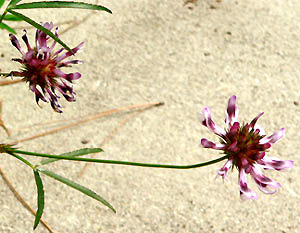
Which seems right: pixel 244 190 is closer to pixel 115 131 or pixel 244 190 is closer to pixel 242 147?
pixel 242 147

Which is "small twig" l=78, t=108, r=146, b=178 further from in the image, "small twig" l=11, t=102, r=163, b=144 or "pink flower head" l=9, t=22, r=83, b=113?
"pink flower head" l=9, t=22, r=83, b=113

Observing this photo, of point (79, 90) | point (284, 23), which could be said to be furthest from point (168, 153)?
point (284, 23)

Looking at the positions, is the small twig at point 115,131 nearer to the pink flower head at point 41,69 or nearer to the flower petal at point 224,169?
the pink flower head at point 41,69

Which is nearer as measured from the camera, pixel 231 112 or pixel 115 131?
pixel 231 112

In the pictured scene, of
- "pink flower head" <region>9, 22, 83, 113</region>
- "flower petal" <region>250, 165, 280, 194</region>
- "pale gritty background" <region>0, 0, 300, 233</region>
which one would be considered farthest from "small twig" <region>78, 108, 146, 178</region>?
"flower petal" <region>250, 165, 280, 194</region>

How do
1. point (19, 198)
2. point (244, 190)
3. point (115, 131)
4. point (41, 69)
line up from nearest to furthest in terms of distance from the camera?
point (244, 190) < point (41, 69) < point (19, 198) < point (115, 131)

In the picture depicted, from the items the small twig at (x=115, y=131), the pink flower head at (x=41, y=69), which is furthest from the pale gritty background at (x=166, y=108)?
the pink flower head at (x=41, y=69)

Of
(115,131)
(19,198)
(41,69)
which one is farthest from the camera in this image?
(115,131)

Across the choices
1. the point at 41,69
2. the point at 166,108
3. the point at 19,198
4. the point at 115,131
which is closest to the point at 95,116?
the point at 115,131
